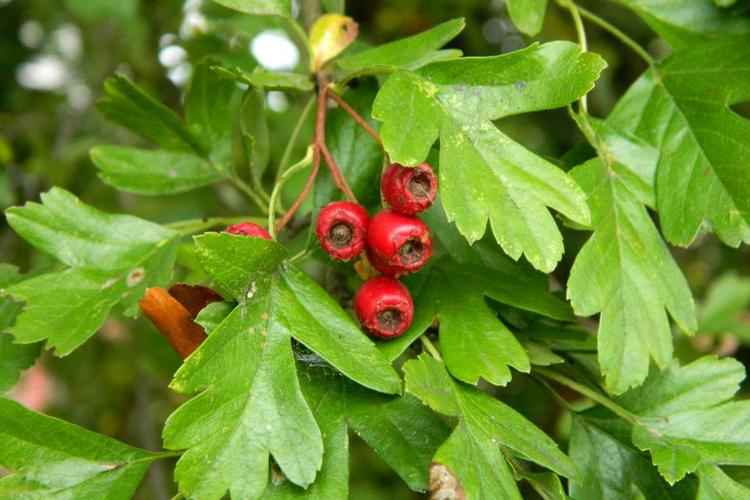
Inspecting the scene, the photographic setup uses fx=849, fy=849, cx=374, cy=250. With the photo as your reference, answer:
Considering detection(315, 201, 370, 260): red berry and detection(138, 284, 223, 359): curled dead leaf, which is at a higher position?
detection(315, 201, 370, 260): red berry

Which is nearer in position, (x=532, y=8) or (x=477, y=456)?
(x=477, y=456)

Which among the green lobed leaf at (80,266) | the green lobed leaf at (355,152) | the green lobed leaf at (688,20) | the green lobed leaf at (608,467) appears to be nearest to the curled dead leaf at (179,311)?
the green lobed leaf at (80,266)

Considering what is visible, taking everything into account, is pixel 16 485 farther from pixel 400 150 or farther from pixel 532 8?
pixel 532 8

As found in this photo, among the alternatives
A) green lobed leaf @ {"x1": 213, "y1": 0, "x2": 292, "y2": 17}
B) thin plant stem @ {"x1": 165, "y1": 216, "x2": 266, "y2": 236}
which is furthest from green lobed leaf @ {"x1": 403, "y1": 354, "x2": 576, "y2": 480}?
green lobed leaf @ {"x1": 213, "y1": 0, "x2": 292, "y2": 17}

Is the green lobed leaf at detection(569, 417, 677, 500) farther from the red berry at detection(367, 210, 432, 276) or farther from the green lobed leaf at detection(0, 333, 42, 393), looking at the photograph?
the green lobed leaf at detection(0, 333, 42, 393)

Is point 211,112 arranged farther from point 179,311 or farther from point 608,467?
point 608,467

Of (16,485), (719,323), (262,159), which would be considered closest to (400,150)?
(262,159)

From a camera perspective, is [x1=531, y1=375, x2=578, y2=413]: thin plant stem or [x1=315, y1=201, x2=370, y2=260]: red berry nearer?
[x1=315, y1=201, x2=370, y2=260]: red berry

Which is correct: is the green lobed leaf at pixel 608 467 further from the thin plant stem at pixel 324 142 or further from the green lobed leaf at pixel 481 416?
the thin plant stem at pixel 324 142
